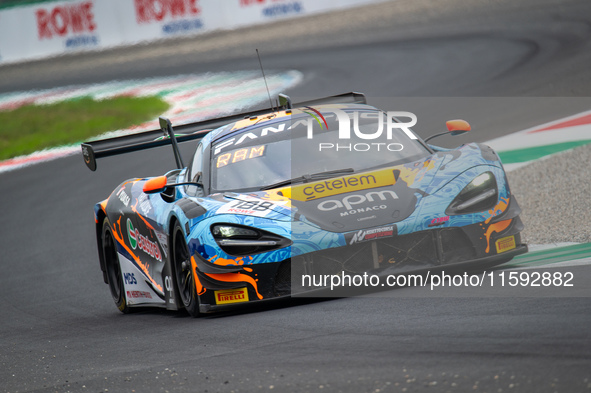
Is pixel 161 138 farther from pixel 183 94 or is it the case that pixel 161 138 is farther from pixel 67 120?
pixel 183 94

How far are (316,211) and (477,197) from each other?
936mm

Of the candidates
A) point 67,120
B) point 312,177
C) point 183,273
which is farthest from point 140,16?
point 312,177

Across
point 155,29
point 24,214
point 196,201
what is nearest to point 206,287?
point 196,201

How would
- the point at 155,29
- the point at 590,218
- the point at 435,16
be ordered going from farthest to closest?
the point at 155,29
the point at 435,16
the point at 590,218

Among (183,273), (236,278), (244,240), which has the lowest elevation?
(183,273)

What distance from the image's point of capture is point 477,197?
213 inches

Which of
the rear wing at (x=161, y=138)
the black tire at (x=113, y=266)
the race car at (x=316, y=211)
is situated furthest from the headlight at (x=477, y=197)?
the black tire at (x=113, y=266)

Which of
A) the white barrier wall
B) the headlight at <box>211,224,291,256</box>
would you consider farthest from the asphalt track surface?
the white barrier wall

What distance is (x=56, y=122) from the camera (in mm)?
17578

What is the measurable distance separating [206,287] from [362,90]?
395 inches

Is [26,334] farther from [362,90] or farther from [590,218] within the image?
[362,90]

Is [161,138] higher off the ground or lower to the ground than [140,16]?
lower

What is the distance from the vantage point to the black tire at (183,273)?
5.59 m

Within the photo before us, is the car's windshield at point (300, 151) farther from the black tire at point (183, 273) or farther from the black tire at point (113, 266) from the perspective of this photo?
the black tire at point (113, 266)
